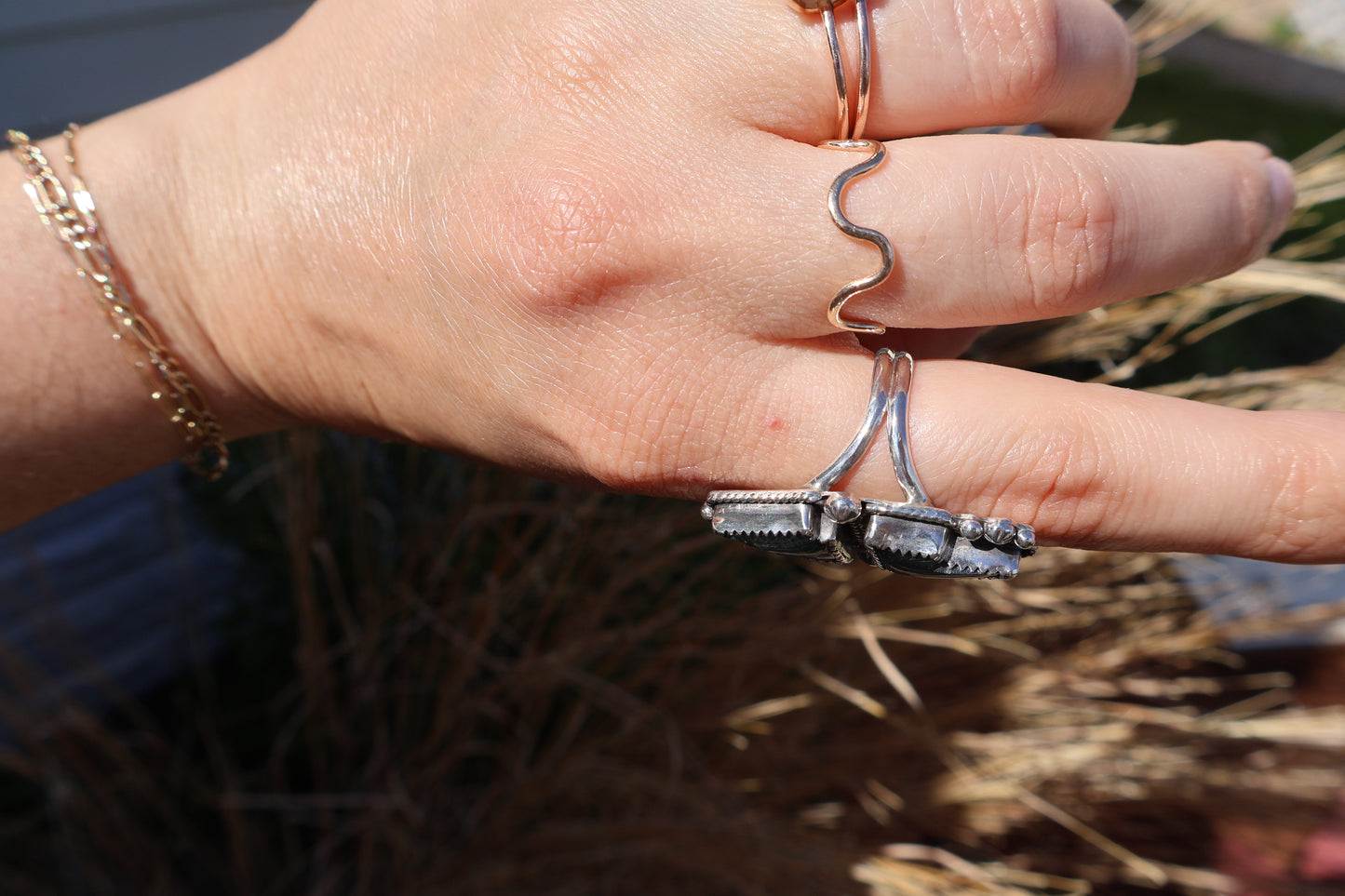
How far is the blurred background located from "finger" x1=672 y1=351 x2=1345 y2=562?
1.22ft

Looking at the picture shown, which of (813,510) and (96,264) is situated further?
(96,264)

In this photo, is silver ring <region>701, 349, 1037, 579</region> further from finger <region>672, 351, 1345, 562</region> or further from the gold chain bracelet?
the gold chain bracelet

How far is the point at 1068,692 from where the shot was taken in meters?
1.58

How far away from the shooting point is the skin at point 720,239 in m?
0.80

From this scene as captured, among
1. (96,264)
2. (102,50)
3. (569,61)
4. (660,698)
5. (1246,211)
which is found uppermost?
(102,50)

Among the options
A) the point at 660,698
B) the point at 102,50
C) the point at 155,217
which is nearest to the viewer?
the point at 155,217

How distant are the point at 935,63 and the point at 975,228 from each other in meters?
0.16

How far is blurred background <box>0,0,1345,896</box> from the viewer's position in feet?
4.53

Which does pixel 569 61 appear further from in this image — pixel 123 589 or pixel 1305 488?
pixel 123 589

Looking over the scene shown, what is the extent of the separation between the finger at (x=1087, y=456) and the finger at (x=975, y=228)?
67 millimetres

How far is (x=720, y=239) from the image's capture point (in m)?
0.80

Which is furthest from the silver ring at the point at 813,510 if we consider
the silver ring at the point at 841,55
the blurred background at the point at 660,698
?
the blurred background at the point at 660,698

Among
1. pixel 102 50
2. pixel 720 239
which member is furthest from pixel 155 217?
pixel 102 50

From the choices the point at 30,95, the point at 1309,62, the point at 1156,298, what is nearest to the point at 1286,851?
the point at 1156,298
